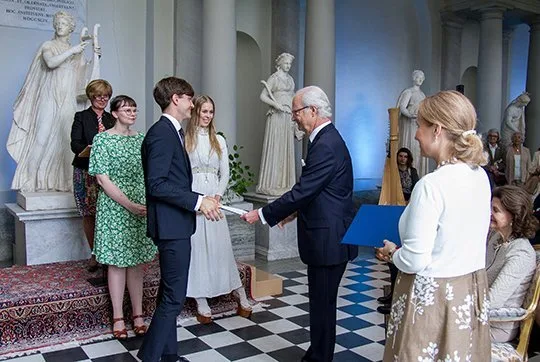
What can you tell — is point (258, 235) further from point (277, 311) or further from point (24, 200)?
point (24, 200)

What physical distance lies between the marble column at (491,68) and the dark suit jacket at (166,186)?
9.85 m

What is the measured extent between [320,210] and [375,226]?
26.4 inches

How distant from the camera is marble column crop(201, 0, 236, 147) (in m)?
6.93

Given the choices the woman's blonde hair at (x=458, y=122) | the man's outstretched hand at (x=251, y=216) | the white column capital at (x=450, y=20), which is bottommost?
the man's outstretched hand at (x=251, y=216)

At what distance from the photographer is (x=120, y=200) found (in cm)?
364

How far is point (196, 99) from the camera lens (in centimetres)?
411

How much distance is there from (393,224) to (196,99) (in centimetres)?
225

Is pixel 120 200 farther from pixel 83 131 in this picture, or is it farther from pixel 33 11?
pixel 33 11

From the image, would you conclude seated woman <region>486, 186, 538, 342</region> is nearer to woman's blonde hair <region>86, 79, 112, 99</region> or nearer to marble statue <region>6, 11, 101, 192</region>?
woman's blonde hair <region>86, 79, 112, 99</region>

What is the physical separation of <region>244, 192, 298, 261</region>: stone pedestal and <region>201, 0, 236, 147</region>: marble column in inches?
47.6

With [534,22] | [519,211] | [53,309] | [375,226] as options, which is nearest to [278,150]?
[53,309]

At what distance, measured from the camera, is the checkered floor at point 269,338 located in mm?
3697

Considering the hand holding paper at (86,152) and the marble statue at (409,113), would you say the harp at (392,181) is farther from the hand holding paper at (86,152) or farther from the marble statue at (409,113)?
the marble statue at (409,113)

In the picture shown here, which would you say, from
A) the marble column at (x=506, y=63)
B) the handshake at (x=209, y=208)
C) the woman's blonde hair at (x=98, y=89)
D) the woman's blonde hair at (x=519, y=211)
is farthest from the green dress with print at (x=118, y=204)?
the marble column at (x=506, y=63)
